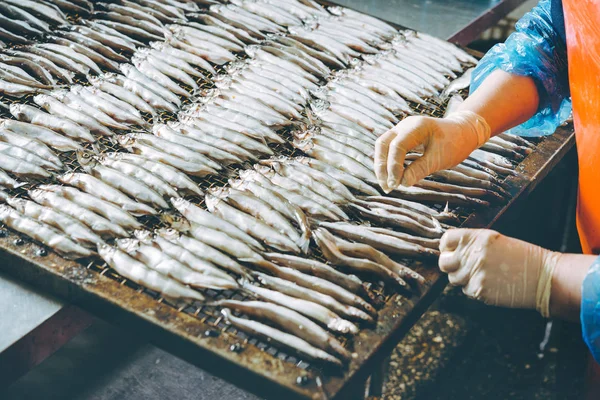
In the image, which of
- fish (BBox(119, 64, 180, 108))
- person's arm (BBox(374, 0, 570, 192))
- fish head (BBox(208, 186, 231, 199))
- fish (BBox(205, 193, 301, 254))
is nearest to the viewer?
fish (BBox(205, 193, 301, 254))

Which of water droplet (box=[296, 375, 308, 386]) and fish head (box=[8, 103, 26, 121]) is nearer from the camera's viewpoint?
water droplet (box=[296, 375, 308, 386])

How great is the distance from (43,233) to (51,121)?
107 centimetres

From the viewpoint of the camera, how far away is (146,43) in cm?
478

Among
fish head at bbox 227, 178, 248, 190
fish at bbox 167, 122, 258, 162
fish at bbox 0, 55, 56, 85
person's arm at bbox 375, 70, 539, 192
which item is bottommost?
fish head at bbox 227, 178, 248, 190

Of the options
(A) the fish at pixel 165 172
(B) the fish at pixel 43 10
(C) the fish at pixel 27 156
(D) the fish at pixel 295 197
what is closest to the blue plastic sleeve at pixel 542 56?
(D) the fish at pixel 295 197

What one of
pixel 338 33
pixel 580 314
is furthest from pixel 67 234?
pixel 338 33

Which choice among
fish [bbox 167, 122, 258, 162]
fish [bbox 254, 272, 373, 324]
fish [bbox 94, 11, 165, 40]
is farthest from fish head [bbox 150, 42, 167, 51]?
fish [bbox 254, 272, 373, 324]

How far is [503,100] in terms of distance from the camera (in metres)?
3.42

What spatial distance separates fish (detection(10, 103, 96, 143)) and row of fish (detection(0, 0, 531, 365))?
1 centimetres

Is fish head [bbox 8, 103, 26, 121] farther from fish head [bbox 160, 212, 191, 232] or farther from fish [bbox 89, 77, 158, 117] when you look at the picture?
fish head [bbox 160, 212, 191, 232]

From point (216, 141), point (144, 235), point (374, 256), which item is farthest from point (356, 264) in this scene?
point (216, 141)

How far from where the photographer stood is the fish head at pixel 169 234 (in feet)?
9.74

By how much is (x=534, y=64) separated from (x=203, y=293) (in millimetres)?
2198

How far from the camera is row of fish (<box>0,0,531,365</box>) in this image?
2797 mm
